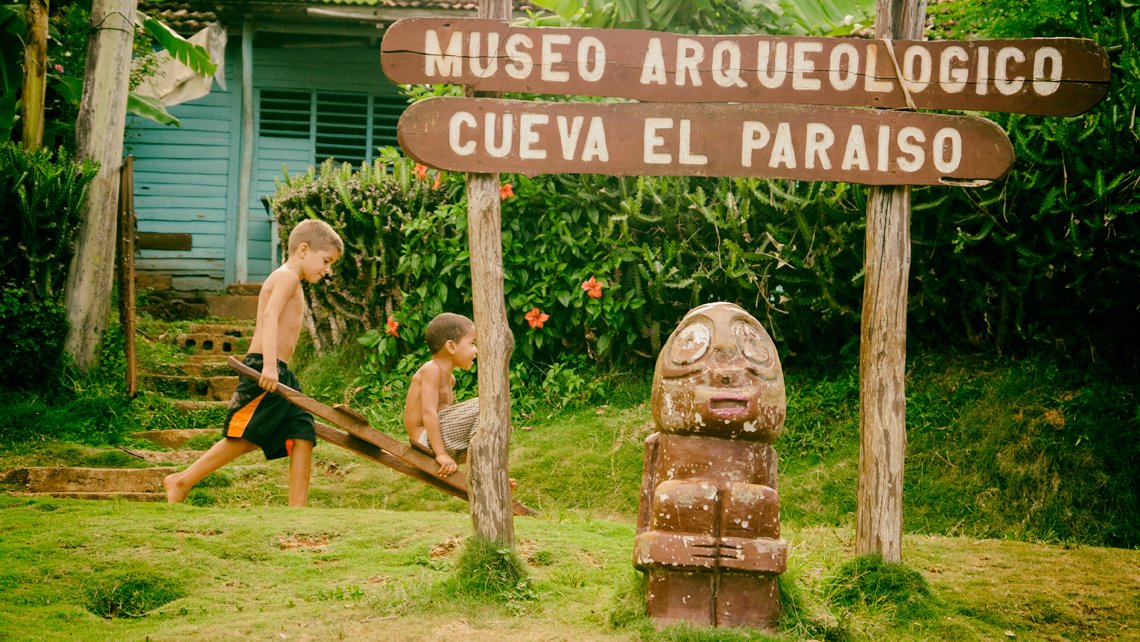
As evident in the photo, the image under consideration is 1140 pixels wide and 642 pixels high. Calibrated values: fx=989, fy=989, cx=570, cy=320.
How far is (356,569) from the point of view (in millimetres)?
4809

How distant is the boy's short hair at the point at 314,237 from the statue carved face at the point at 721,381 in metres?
2.50

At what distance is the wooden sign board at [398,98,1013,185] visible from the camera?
469 cm

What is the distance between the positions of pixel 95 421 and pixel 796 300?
5.58m

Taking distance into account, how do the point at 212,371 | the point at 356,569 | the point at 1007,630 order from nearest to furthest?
the point at 1007,630 → the point at 356,569 → the point at 212,371

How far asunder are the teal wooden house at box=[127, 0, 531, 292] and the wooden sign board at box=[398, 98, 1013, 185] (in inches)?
305

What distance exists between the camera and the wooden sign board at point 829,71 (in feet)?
15.5

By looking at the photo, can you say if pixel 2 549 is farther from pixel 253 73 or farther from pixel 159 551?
pixel 253 73

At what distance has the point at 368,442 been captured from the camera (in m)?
5.72

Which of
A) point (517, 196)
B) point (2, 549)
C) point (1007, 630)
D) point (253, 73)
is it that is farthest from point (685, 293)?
point (253, 73)

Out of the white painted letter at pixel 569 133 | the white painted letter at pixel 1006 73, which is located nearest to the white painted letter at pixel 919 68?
the white painted letter at pixel 1006 73

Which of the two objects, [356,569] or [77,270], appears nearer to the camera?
[356,569]

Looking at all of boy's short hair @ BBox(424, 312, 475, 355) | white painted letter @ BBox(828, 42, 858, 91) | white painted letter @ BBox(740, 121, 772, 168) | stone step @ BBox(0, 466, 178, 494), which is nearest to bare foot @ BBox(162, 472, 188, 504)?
stone step @ BBox(0, 466, 178, 494)

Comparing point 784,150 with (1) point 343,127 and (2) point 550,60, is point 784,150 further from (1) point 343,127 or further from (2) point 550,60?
(1) point 343,127

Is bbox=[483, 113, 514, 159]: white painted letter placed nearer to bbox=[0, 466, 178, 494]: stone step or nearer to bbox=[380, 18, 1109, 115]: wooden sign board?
bbox=[380, 18, 1109, 115]: wooden sign board
